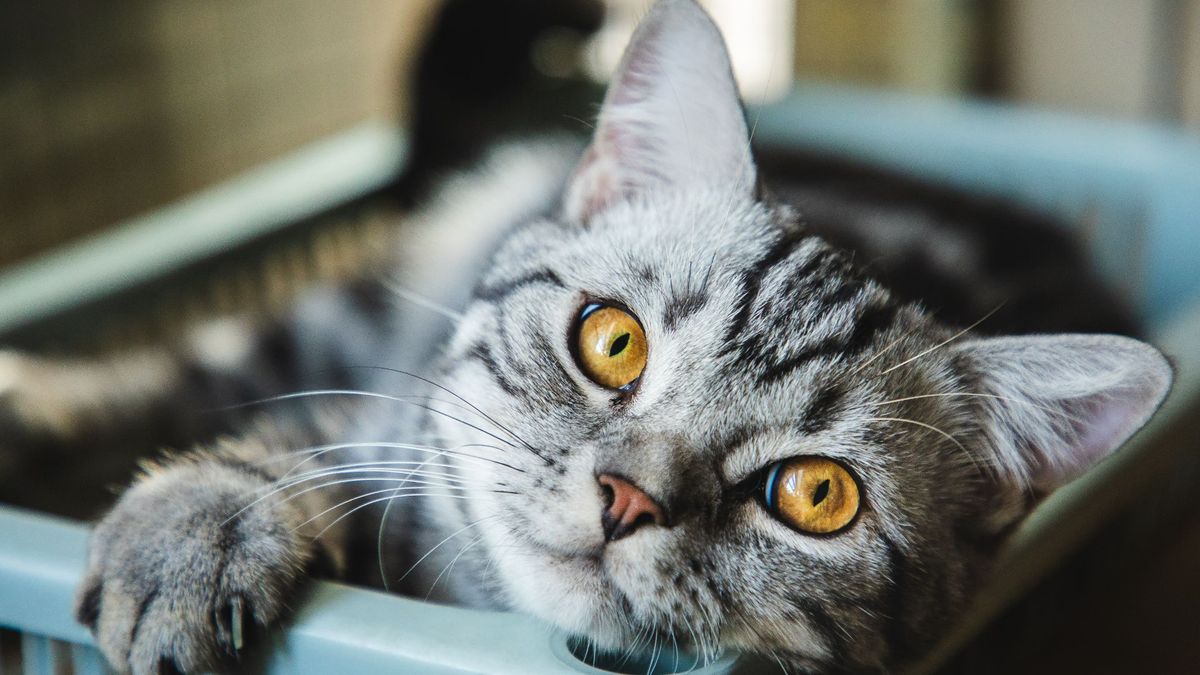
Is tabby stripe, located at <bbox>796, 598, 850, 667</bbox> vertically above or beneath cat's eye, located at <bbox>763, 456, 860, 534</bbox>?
beneath

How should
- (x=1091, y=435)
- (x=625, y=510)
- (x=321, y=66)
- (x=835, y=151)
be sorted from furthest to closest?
(x=321, y=66)
(x=835, y=151)
(x=1091, y=435)
(x=625, y=510)

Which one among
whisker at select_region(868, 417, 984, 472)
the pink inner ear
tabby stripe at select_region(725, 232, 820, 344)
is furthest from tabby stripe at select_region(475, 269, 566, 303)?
the pink inner ear

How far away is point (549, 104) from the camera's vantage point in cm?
176

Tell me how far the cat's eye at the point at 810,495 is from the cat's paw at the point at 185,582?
31 cm

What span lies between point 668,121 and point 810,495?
0.30 metres

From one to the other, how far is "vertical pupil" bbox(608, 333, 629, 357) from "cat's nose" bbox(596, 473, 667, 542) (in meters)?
0.11

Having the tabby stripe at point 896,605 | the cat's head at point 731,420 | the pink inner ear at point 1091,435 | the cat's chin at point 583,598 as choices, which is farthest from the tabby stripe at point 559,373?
the pink inner ear at point 1091,435

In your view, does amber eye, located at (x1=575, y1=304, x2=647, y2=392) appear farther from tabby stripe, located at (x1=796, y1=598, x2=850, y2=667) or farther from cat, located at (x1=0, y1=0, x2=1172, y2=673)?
tabby stripe, located at (x1=796, y1=598, x2=850, y2=667)

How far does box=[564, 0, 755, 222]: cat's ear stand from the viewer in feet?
2.60

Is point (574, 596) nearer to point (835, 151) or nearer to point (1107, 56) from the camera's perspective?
point (835, 151)

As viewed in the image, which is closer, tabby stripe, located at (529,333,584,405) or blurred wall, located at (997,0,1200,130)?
tabby stripe, located at (529,333,584,405)

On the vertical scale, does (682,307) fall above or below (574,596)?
above

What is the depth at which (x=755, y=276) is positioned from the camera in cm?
78

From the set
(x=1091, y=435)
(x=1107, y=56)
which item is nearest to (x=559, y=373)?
(x=1091, y=435)
